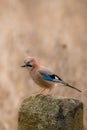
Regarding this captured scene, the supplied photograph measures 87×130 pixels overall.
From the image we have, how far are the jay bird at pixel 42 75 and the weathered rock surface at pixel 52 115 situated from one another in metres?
0.63

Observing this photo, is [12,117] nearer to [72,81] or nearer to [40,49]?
[72,81]

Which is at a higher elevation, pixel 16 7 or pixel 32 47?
pixel 16 7

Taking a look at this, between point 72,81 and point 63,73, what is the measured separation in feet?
2.44

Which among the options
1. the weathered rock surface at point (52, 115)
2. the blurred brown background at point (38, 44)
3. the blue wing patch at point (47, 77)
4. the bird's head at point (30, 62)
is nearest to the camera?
the weathered rock surface at point (52, 115)

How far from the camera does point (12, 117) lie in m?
16.0

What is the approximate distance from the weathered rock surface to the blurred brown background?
10272 millimetres

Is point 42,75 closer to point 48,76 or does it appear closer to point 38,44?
point 48,76

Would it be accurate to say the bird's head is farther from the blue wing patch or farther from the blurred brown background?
the blurred brown background

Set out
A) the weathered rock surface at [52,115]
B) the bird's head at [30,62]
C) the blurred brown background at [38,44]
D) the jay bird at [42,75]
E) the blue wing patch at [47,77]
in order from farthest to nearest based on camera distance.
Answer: the blurred brown background at [38,44]
the blue wing patch at [47,77]
the jay bird at [42,75]
the bird's head at [30,62]
the weathered rock surface at [52,115]

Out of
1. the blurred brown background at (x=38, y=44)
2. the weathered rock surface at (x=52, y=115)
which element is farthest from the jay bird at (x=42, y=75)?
the blurred brown background at (x=38, y=44)

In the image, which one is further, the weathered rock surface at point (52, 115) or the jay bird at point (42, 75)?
the jay bird at point (42, 75)

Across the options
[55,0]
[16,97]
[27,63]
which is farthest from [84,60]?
[27,63]

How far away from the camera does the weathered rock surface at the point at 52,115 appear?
4.73m

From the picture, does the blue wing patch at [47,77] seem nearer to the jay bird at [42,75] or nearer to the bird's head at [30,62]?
the jay bird at [42,75]
